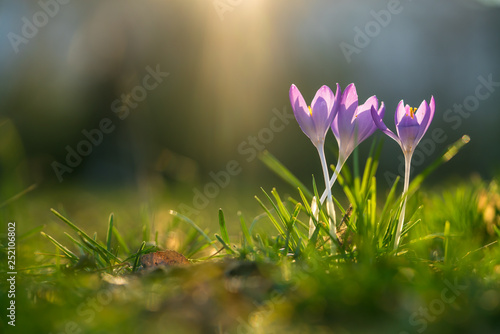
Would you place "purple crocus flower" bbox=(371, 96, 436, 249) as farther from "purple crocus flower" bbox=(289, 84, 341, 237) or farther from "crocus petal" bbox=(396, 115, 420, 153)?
"purple crocus flower" bbox=(289, 84, 341, 237)

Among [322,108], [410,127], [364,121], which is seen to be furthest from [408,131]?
[322,108]

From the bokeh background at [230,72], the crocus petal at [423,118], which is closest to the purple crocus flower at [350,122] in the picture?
the crocus petal at [423,118]

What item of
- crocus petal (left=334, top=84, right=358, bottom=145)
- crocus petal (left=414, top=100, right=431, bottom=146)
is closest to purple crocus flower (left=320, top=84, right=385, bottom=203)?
crocus petal (left=334, top=84, right=358, bottom=145)

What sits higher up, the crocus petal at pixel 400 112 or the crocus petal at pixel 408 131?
the crocus petal at pixel 400 112

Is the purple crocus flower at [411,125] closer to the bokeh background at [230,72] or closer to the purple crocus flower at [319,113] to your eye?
the purple crocus flower at [319,113]

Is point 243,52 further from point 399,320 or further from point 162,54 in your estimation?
point 399,320
